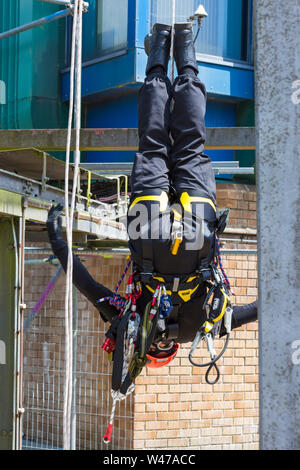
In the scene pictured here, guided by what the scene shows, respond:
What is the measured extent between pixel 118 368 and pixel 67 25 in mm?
5815

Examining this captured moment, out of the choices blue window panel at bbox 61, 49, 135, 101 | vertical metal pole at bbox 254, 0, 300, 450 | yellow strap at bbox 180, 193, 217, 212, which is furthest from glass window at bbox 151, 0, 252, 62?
vertical metal pole at bbox 254, 0, 300, 450

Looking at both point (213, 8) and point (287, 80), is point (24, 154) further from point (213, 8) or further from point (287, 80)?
point (213, 8)

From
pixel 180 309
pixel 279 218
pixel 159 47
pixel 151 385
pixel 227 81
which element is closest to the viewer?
pixel 279 218

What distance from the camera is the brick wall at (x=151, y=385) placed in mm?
7449

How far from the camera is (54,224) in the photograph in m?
Answer: 4.08

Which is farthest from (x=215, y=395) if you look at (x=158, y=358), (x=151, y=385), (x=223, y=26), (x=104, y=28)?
(x=104, y=28)

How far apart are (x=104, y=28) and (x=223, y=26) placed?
1.48 meters

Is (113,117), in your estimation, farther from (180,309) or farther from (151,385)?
(180,309)

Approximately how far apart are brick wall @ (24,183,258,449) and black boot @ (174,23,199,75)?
3.82 m

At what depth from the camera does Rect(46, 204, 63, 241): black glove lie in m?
4.04

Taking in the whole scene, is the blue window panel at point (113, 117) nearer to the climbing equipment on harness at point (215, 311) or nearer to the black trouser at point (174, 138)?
the black trouser at point (174, 138)

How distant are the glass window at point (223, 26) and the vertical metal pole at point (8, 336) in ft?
14.5

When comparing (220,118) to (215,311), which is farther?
(220,118)

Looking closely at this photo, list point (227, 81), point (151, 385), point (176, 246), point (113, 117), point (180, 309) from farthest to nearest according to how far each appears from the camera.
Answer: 1. point (113, 117)
2. point (227, 81)
3. point (151, 385)
4. point (180, 309)
5. point (176, 246)
